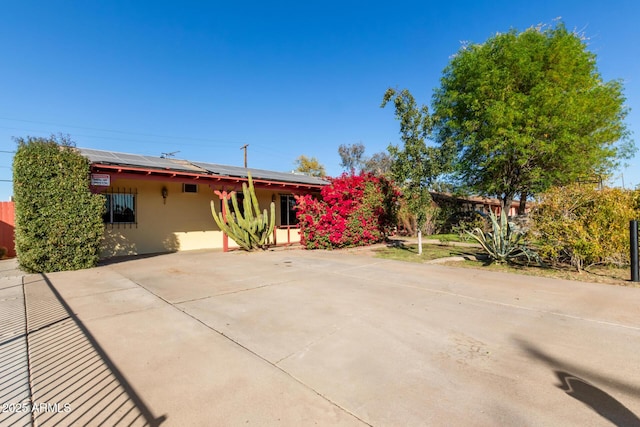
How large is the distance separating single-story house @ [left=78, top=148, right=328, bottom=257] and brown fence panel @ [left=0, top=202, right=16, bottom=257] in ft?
10.8

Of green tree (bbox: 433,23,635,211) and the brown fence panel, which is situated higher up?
green tree (bbox: 433,23,635,211)

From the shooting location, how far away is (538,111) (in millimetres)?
13867

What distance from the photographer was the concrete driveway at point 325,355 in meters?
2.15

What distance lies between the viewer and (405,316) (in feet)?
13.5

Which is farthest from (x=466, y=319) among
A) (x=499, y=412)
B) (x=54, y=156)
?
(x=54, y=156)

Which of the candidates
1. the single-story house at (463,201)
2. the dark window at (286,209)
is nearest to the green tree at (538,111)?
the single-story house at (463,201)

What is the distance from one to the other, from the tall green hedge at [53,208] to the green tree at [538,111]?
13.8 m

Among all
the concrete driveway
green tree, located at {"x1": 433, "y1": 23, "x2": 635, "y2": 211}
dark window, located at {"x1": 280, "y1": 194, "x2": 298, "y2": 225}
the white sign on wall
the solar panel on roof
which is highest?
green tree, located at {"x1": 433, "y1": 23, "x2": 635, "y2": 211}

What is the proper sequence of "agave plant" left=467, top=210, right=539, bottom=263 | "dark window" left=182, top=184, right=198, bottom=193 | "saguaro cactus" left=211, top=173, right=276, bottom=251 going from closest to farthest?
"agave plant" left=467, top=210, right=539, bottom=263, "saguaro cactus" left=211, top=173, right=276, bottom=251, "dark window" left=182, top=184, right=198, bottom=193

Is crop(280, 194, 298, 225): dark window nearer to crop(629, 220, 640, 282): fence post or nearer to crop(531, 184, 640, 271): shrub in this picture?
crop(531, 184, 640, 271): shrub

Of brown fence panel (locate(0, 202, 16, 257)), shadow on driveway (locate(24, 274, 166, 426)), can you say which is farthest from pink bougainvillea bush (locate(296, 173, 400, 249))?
brown fence panel (locate(0, 202, 16, 257))

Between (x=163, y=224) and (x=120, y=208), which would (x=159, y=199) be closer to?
(x=163, y=224)

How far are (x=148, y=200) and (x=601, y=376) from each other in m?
12.2

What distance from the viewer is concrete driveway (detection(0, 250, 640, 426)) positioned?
2.15 metres
